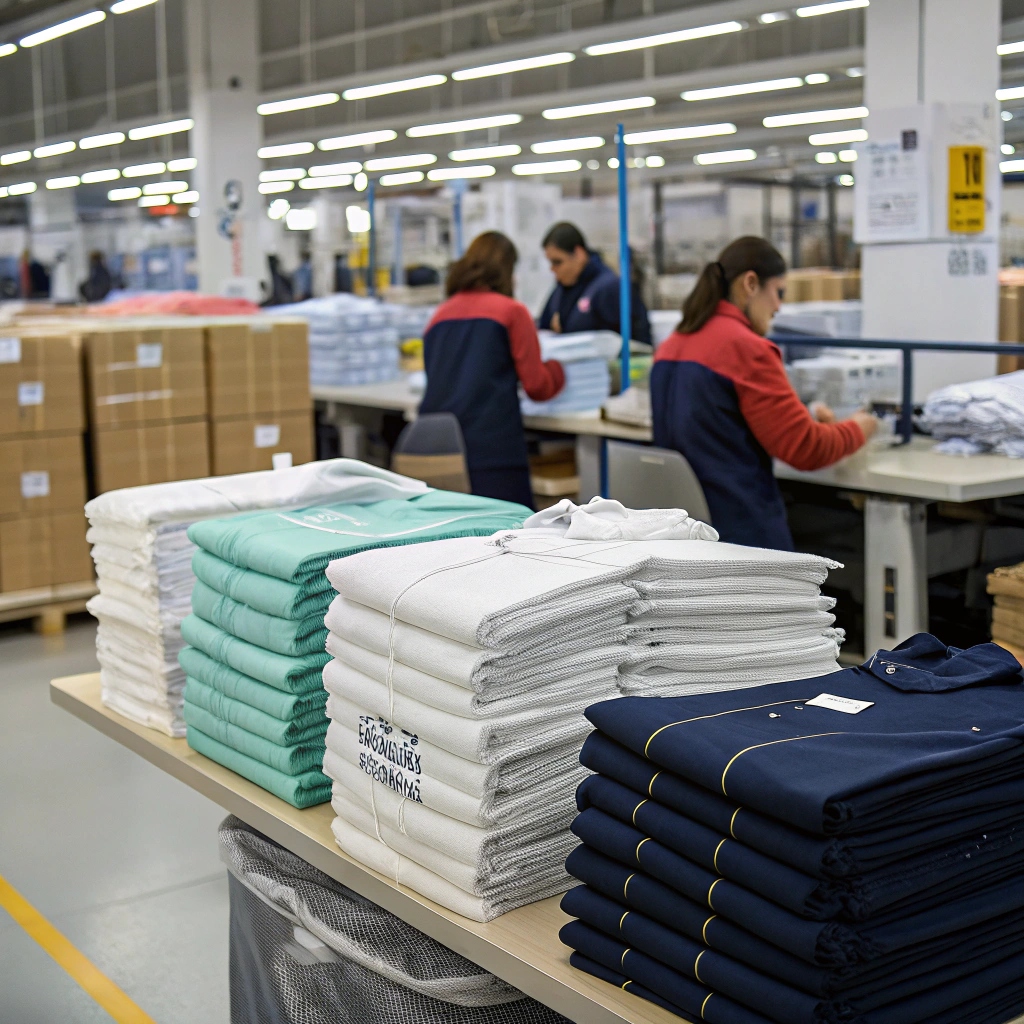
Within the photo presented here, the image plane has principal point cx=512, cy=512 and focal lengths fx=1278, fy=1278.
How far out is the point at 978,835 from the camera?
3.73ft

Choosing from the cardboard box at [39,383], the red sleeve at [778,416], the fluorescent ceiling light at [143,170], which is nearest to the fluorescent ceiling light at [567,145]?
the fluorescent ceiling light at [143,170]

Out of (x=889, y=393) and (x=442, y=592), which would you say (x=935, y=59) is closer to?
(x=889, y=393)

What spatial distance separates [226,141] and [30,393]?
468cm

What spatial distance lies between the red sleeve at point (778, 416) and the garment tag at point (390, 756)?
248cm

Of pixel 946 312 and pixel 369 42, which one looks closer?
pixel 946 312

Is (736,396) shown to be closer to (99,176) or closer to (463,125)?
(463,125)

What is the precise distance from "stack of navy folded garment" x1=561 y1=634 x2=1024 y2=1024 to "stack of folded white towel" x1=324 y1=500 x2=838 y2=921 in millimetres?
109

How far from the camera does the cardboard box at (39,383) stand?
535 centimetres

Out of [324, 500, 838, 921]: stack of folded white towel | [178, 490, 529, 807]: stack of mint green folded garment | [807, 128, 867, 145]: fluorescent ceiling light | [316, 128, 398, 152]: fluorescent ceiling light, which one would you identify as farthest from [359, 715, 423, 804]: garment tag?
[316, 128, 398, 152]: fluorescent ceiling light

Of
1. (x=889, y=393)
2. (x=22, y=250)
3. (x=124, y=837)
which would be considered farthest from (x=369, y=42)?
(x=124, y=837)

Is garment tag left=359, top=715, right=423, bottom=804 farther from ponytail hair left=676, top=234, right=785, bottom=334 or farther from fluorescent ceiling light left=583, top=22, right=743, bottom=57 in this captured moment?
fluorescent ceiling light left=583, top=22, right=743, bottom=57

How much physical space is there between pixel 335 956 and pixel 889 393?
11.4 feet

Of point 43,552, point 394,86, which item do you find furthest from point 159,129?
point 43,552

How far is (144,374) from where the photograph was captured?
566cm
